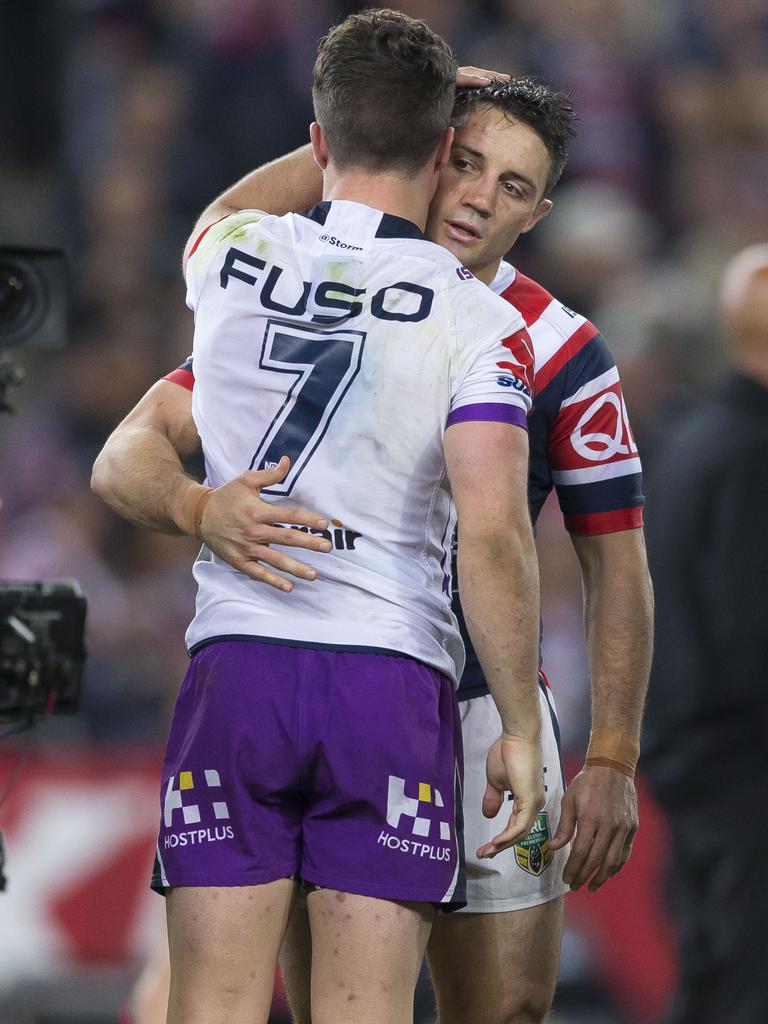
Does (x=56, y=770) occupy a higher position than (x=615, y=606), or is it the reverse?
(x=615, y=606)

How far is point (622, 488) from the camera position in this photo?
3.07m

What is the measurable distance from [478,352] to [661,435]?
176 inches

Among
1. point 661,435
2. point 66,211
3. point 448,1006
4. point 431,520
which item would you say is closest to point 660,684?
point 661,435

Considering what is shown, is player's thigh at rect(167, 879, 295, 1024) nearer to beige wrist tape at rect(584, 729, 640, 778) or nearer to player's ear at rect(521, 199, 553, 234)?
beige wrist tape at rect(584, 729, 640, 778)

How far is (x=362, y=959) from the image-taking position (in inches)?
93.5

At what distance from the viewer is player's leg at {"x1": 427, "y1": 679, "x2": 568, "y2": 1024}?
296cm

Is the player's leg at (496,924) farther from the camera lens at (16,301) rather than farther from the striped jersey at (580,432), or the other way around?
the camera lens at (16,301)

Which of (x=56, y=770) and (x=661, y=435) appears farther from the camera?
(x=661, y=435)

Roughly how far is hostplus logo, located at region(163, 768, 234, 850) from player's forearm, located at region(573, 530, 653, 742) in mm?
908

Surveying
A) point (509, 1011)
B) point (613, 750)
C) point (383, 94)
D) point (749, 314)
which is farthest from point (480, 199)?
point (749, 314)

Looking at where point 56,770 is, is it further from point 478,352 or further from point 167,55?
point 167,55

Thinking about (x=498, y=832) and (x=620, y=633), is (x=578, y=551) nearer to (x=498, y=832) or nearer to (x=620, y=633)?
(x=620, y=633)


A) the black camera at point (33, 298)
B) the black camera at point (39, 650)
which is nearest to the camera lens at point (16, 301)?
the black camera at point (33, 298)

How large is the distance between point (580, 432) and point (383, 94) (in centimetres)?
82
